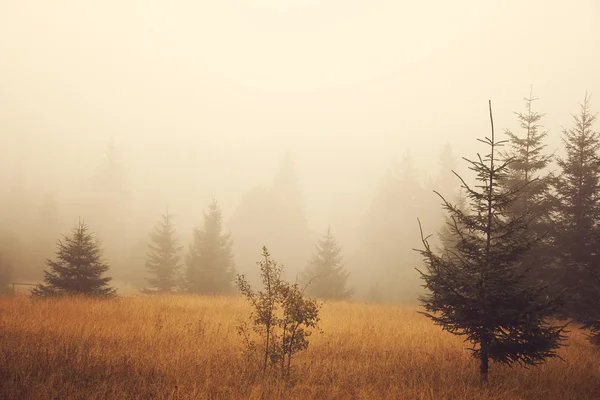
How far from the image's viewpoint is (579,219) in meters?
12.7

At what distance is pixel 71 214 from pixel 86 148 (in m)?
52.8

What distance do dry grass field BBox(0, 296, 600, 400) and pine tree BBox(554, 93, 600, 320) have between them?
3.18 m

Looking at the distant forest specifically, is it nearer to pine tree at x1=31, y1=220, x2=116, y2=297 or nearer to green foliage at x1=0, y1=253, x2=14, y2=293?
green foliage at x1=0, y1=253, x2=14, y2=293

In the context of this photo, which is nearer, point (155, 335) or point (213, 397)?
point (213, 397)

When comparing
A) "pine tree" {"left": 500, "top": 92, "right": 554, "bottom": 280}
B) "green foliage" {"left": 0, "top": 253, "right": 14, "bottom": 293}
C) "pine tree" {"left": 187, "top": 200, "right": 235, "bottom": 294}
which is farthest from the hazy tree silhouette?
"green foliage" {"left": 0, "top": 253, "right": 14, "bottom": 293}

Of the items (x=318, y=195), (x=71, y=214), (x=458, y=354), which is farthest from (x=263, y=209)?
(x=318, y=195)

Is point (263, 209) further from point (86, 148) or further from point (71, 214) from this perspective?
point (86, 148)

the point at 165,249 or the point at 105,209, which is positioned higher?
the point at 105,209

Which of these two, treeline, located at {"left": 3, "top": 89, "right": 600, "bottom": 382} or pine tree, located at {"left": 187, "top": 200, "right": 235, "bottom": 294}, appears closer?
treeline, located at {"left": 3, "top": 89, "right": 600, "bottom": 382}

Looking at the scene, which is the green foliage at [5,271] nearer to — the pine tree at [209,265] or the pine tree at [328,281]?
the pine tree at [209,265]

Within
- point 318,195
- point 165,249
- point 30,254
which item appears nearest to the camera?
point 165,249

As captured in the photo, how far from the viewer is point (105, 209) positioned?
48875 mm

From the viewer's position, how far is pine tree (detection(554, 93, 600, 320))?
1227 cm

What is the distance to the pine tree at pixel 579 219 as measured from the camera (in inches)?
483
